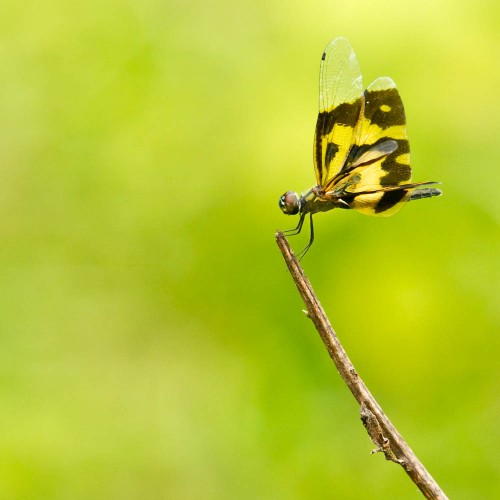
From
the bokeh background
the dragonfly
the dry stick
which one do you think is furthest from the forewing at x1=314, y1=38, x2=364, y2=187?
the bokeh background

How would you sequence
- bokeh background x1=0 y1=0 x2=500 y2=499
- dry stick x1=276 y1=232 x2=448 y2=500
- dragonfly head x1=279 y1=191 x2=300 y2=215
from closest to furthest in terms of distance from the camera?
1. dry stick x1=276 y1=232 x2=448 y2=500
2. dragonfly head x1=279 y1=191 x2=300 y2=215
3. bokeh background x1=0 y1=0 x2=500 y2=499

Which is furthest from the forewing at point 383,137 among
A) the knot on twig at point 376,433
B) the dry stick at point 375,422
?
the knot on twig at point 376,433

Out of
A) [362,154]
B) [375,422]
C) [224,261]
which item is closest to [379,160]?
[362,154]

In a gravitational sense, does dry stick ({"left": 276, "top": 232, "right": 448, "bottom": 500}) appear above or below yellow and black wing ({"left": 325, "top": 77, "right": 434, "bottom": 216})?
below

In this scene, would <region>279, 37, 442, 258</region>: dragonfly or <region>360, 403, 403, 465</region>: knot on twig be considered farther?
<region>279, 37, 442, 258</region>: dragonfly

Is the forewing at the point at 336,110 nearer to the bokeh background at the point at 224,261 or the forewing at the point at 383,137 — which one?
the forewing at the point at 383,137

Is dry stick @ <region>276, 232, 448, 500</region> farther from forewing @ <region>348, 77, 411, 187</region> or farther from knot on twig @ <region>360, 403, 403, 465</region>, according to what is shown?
forewing @ <region>348, 77, 411, 187</region>

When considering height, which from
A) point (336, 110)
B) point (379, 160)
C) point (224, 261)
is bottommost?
point (224, 261)

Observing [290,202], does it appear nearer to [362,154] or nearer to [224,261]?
[362,154]
